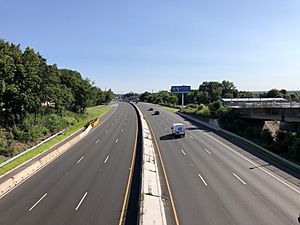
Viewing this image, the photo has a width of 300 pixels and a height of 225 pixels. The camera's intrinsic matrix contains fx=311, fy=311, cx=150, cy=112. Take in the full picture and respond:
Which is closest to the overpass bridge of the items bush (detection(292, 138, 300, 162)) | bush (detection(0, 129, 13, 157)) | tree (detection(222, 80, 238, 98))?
bush (detection(292, 138, 300, 162))

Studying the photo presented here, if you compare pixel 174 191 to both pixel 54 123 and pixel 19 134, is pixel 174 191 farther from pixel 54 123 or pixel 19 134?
pixel 54 123

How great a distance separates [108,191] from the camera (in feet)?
69.7

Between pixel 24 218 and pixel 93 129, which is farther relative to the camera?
pixel 93 129

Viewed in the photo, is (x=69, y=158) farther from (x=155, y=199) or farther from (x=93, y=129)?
(x=93, y=129)

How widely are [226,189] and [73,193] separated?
414 inches

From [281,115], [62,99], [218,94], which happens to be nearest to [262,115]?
[281,115]

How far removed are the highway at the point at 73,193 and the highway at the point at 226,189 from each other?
394 centimetres

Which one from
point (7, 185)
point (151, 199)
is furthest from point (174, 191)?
point (7, 185)

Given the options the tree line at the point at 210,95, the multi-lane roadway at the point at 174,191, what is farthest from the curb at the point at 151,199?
the tree line at the point at 210,95

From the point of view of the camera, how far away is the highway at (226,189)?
16734 millimetres

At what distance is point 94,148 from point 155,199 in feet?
69.7

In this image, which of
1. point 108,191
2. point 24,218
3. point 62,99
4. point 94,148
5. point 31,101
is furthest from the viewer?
point 62,99

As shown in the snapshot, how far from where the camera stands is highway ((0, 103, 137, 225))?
1694 cm

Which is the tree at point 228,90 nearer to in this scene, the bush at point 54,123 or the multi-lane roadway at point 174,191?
the bush at point 54,123
